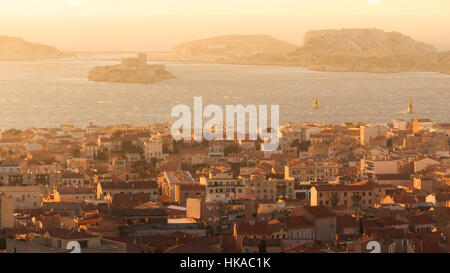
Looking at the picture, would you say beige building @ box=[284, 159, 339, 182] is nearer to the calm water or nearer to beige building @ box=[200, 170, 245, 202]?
beige building @ box=[200, 170, 245, 202]

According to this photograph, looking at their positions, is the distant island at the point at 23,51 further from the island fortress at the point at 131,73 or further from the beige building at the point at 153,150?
the beige building at the point at 153,150

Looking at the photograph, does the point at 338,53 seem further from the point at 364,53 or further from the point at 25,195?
the point at 25,195

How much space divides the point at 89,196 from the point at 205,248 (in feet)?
12.3

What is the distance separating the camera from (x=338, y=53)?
173ft

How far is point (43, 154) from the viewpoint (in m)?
11.8

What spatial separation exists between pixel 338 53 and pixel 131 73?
15.5 metres

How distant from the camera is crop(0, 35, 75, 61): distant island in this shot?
37406 mm

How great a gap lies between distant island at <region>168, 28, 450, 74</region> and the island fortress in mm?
2404

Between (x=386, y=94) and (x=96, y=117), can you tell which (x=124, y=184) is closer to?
(x=96, y=117)

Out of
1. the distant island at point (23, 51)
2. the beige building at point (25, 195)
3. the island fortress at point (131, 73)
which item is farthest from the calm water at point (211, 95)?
the beige building at point (25, 195)

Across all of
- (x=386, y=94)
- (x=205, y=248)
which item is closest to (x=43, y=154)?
(x=205, y=248)

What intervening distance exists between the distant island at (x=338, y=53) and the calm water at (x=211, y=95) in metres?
1.37

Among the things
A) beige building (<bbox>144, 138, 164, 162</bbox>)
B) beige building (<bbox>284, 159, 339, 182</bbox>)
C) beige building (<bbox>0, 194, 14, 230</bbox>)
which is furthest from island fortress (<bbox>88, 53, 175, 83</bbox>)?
beige building (<bbox>0, 194, 14, 230</bbox>)

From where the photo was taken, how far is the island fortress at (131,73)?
39.7 m
